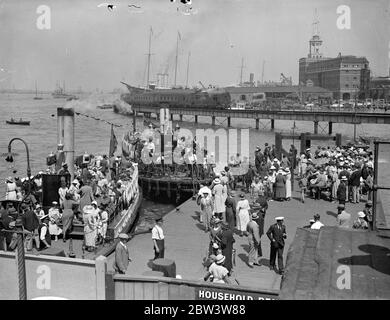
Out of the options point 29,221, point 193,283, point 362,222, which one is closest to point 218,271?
point 193,283

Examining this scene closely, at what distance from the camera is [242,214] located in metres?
13.0

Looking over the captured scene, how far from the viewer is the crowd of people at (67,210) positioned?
11545mm

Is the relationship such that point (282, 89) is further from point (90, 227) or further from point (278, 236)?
point (278, 236)

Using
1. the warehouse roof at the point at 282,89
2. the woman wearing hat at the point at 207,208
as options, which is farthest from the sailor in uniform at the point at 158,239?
the warehouse roof at the point at 282,89

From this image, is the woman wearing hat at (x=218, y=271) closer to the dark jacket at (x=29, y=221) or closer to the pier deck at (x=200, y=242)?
the pier deck at (x=200, y=242)

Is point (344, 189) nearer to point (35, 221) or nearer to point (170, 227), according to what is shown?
point (170, 227)

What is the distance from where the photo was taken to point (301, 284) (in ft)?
18.0

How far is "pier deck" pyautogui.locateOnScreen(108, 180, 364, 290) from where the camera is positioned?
10711 millimetres

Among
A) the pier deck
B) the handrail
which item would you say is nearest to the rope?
the handrail

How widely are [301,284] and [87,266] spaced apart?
3.43 meters

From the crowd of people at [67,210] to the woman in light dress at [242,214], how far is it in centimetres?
338

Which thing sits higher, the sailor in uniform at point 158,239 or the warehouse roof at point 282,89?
the warehouse roof at point 282,89

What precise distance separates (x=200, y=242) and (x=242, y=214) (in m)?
1.30
